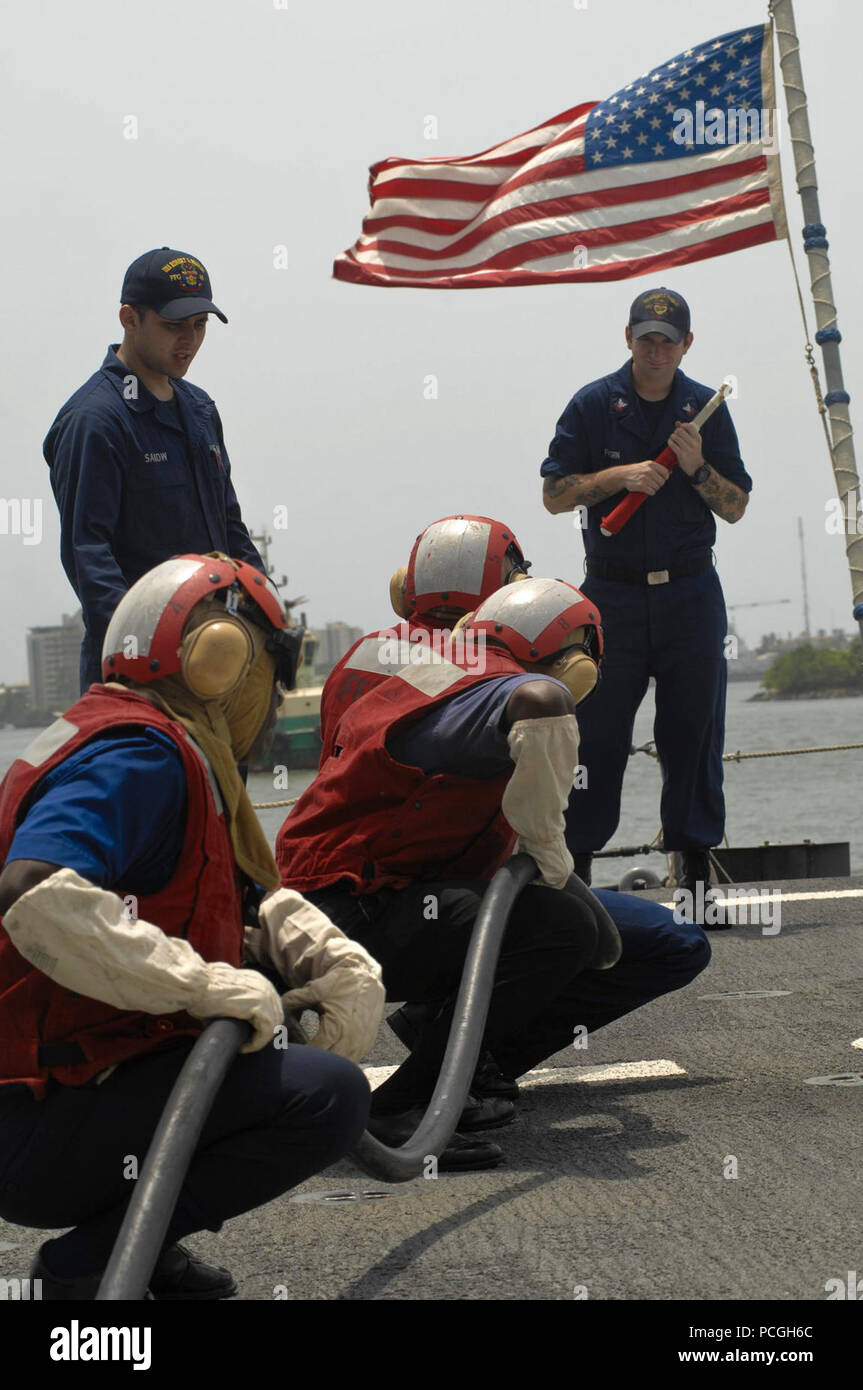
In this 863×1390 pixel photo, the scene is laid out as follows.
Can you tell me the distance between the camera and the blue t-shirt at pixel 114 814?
2.12 meters

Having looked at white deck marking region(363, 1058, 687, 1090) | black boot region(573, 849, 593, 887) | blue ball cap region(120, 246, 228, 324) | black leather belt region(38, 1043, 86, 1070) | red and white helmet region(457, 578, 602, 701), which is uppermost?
blue ball cap region(120, 246, 228, 324)

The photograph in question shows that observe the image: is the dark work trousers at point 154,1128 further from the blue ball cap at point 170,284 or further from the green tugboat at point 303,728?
the green tugboat at point 303,728

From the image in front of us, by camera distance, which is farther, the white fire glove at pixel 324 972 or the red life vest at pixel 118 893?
the white fire glove at pixel 324 972

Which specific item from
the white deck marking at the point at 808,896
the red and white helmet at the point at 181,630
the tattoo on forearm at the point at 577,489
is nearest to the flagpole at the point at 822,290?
the white deck marking at the point at 808,896

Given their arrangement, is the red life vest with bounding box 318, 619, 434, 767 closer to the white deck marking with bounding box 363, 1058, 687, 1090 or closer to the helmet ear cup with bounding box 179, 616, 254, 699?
the white deck marking with bounding box 363, 1058, 687, 1090

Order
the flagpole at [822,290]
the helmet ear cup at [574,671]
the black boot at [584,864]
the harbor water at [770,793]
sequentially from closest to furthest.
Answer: the helmet ear cup at [574,671], the black boot at [584,864], the flagpole at [822,290], the harbor water at [770,793]

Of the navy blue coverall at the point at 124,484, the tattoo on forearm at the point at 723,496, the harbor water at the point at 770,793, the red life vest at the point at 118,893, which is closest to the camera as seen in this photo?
the red life vest at the point at 118,893

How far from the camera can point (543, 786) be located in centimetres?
328

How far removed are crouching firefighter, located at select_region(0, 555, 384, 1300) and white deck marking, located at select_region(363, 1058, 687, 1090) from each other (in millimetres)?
1611

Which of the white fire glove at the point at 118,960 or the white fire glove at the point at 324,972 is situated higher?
the white fire glove at the point at 118,960

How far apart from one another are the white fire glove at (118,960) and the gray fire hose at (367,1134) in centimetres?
4

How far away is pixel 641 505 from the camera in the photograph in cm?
570

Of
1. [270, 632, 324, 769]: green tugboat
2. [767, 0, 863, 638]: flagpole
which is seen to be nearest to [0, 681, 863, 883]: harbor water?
[270, 632, 324, 769]: green tugboat

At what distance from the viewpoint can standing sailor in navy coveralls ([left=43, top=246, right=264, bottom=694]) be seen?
406cm
